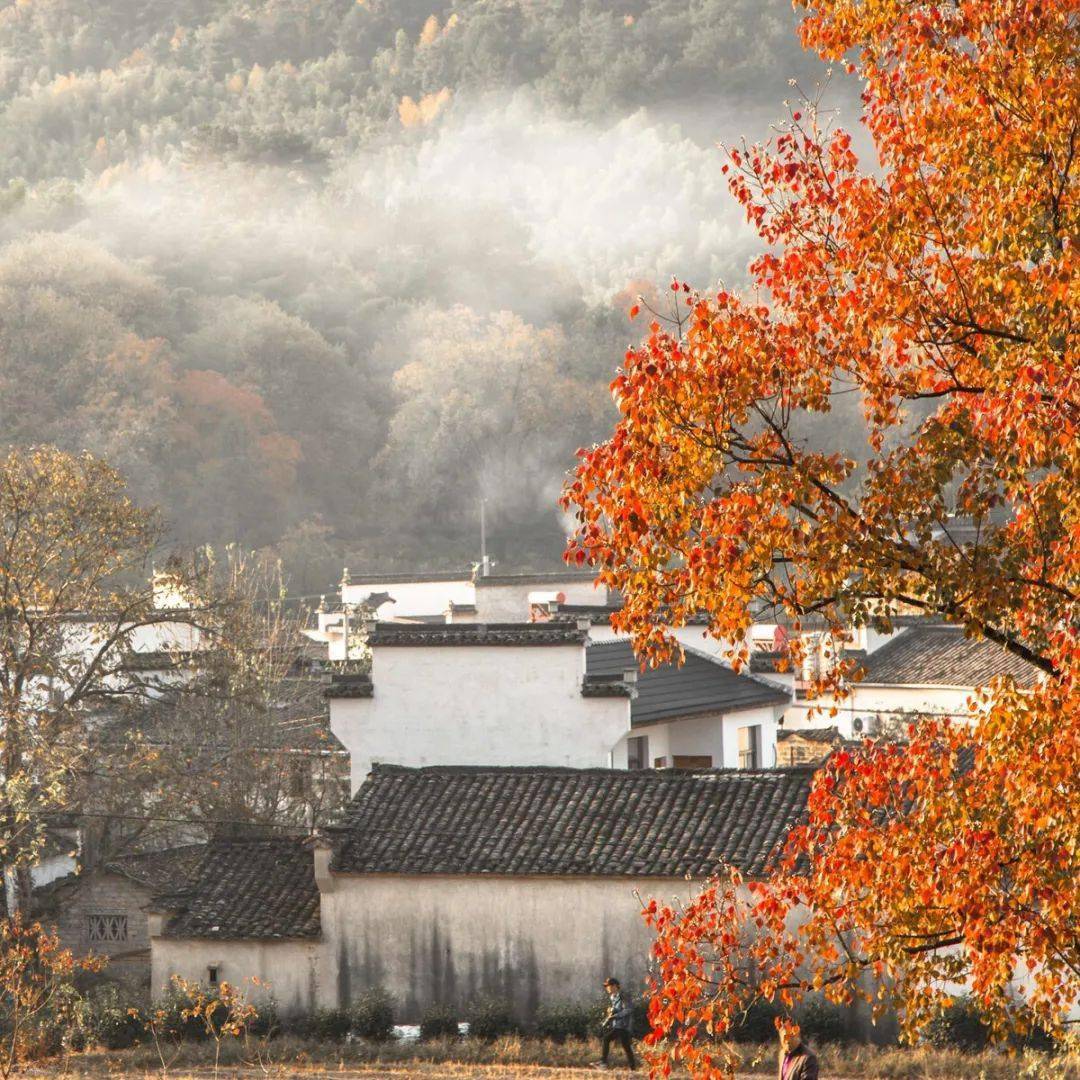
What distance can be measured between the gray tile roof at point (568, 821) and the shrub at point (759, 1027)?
1.98 meters

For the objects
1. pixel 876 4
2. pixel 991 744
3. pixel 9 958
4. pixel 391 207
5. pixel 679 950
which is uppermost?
pixel 391 207

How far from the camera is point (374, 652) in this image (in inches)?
1332

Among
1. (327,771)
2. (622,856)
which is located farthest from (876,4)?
(327,771)

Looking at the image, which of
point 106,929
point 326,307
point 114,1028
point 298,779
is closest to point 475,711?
point 298,779

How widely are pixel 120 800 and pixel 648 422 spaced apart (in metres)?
25.2

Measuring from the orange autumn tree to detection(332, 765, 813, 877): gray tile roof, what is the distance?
1428cm

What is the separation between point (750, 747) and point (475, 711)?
27.3 feet

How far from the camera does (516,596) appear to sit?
6288cm

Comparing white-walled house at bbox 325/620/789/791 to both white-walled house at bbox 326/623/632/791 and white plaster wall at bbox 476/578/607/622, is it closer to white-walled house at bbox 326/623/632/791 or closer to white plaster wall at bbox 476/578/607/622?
white-walled house at bbox 326/623/632/791

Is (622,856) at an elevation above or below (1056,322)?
below

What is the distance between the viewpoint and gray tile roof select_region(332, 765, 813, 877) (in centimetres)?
2544

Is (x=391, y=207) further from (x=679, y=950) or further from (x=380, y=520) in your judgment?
(x=679, y=950)

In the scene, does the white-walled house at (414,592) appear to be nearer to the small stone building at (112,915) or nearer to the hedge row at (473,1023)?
the small stone building at (112,915)

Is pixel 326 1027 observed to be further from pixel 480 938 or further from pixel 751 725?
pixel 751 725
